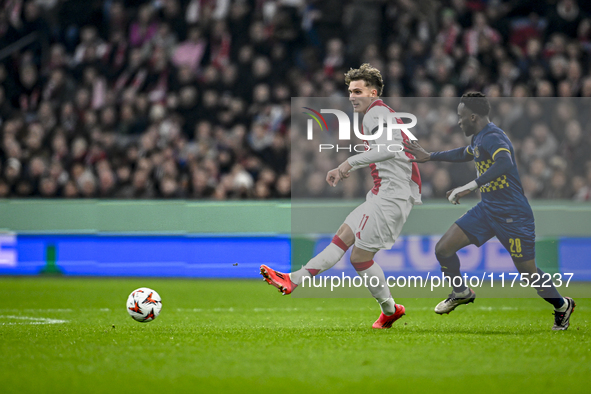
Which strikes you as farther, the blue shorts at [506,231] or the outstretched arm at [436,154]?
the outstretched arm at [436,154]

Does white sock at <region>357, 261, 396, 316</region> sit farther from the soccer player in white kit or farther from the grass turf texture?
the grass turf texture

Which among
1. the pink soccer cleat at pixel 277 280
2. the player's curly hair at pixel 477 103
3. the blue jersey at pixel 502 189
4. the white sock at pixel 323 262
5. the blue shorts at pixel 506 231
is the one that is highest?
the player's curly hair at pixel 477 103

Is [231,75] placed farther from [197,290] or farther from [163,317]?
[163,317]

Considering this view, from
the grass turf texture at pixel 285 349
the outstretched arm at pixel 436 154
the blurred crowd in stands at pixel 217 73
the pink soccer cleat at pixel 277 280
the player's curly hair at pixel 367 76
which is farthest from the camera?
the blurred crowd in stands at pixel 217 73

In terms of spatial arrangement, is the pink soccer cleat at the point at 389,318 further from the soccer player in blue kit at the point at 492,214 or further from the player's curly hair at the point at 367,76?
the player's curly hair at the point at 367,76

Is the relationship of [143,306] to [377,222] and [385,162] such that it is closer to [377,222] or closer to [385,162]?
[377,222]

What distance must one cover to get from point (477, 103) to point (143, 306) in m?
3.39

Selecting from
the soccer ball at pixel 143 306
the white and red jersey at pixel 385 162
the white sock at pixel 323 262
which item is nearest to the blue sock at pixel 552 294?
the white and red jersey at pixel 385 162

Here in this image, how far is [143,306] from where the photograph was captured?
6.20m

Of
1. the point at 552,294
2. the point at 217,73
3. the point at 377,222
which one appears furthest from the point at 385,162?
the point at 217,73

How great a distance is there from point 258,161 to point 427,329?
5.63 meters

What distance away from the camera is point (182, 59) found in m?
13.1

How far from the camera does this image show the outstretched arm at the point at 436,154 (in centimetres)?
642

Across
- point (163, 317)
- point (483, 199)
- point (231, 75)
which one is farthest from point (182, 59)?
point (483, 199)
